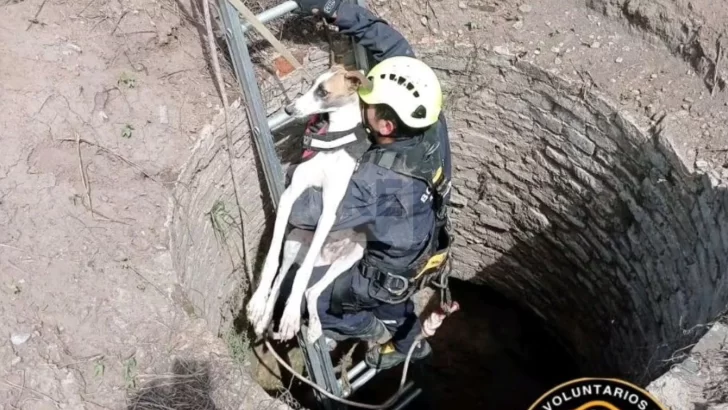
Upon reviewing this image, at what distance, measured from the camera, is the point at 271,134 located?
4.32 m

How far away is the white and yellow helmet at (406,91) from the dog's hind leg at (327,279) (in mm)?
871

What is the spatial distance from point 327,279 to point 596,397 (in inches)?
76.6

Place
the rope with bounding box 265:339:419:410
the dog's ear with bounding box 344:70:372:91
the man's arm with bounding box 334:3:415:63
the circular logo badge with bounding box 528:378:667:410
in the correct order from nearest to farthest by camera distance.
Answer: the circular logo badge with bounding box 528:378:667:410, the dog's ear with bounding box 344:70:372:91, the man's arm with bounding box 334:3:415:63, the rope with bounding box 265:339:419:410

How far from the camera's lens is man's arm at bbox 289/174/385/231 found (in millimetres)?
3869

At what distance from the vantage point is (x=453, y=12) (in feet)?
16.3

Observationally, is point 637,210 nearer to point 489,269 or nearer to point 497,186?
point 497,186

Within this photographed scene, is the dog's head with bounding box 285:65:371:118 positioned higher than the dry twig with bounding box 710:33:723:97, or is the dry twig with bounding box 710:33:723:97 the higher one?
the dog's head with bounding box 285:65:371:118

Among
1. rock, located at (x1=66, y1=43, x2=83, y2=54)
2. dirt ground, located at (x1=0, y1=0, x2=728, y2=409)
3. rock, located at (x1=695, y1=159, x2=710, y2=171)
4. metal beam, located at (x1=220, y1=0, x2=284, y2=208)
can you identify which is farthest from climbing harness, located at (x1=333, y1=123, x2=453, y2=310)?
rock, located at (x1=66, y1=43, x2=83, y2=54)

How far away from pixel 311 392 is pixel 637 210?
2.64m

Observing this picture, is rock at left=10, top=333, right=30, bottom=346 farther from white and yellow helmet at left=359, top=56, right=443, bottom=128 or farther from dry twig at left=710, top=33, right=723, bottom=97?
dry twig at left=710, top=33, right=723, bottom=97

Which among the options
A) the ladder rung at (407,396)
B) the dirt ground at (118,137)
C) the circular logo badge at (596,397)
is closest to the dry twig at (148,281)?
the dirt ground at (118,137)

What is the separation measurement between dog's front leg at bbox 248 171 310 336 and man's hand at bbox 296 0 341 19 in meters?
0.85

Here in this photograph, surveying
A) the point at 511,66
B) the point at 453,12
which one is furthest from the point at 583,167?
the point at 453,12

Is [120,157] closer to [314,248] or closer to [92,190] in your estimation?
[92,190]
